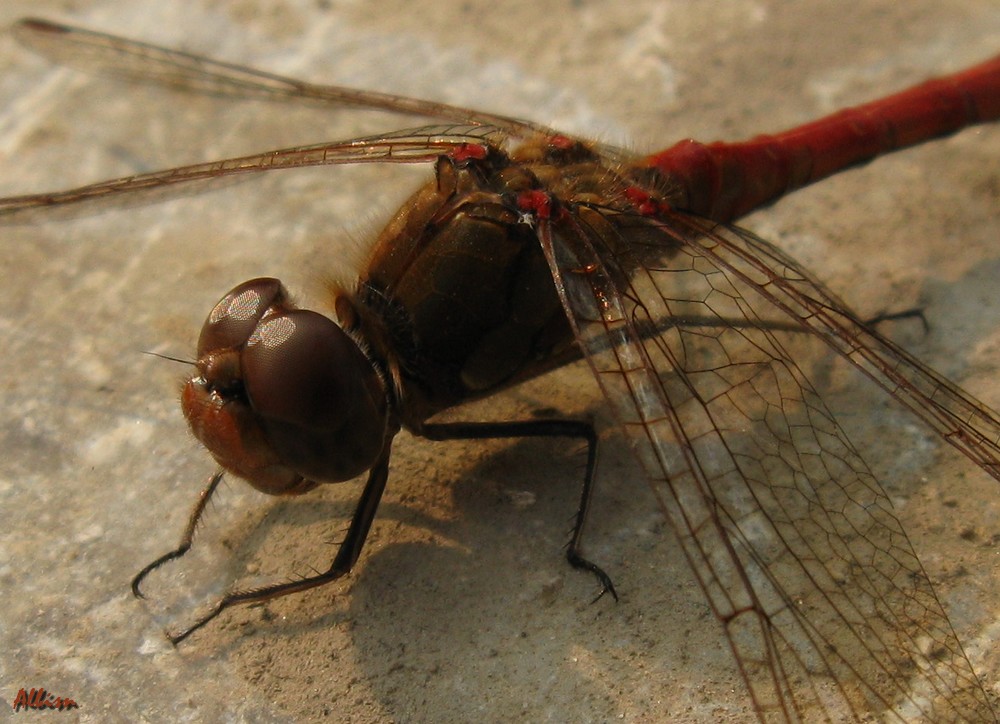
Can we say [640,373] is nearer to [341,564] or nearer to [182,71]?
[341,564]

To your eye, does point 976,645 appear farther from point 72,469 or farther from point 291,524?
point 72,469

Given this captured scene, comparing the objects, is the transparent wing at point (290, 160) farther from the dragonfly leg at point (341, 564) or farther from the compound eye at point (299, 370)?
the dragonfly leg at point (341, 564)

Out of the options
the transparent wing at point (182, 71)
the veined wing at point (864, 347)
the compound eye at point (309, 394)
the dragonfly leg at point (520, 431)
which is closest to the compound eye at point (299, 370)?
the compound eye at point (309, 394)

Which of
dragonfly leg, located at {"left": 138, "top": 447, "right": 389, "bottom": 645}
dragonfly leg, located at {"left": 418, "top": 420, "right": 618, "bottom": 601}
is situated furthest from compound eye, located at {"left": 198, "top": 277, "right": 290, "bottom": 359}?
dragonfly leg, located at {"left": 418, "top": 420, "right": 618, "bottom": 601}

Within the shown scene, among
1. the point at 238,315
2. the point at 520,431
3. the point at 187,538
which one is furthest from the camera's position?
the point at 520,431

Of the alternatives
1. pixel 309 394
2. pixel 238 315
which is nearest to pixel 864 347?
pixel 309 394

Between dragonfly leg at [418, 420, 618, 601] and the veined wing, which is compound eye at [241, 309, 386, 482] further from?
the veined wing

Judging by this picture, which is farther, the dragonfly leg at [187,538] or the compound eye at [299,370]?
the dragonfly leg at [187,538]
